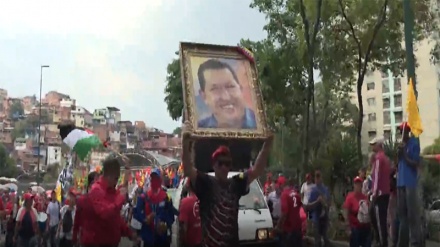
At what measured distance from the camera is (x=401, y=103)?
276 ft

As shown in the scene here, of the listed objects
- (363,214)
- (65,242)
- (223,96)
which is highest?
(223,96)

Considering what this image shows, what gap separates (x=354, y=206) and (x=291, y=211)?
1.34 metres

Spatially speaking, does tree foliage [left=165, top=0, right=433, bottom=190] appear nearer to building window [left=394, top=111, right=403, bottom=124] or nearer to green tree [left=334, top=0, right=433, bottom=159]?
green tree [left=334, top=0, right=433, bottom=159]

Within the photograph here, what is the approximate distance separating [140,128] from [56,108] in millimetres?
24678

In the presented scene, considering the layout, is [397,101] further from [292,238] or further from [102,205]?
[102,205]

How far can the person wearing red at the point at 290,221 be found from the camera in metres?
11.3

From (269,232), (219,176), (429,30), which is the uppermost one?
(429,30)

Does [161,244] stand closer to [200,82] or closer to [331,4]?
[200,82]

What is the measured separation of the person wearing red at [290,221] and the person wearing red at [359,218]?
1097 millimetres

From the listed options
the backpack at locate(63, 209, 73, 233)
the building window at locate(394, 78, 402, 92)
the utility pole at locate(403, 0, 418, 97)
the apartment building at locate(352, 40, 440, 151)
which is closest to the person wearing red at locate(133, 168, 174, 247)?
the utility pole at locate(403, 0, 418, 97)

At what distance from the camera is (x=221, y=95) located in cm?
1680

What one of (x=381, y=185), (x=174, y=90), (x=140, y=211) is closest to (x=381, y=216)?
(x=381, y=185)

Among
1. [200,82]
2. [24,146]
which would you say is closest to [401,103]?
[200,82]

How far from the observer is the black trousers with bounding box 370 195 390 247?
10.6 m
